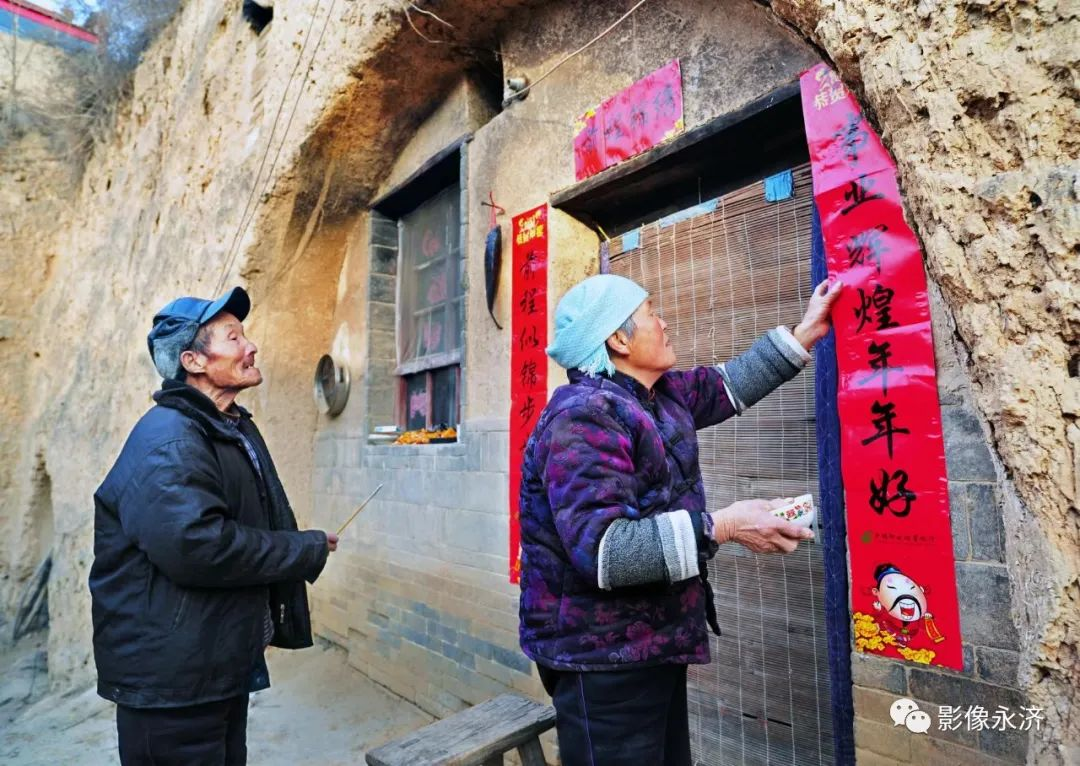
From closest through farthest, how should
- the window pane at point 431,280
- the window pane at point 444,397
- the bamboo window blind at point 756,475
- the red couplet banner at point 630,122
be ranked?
the bamboo window blind at point 756,475 < the red couplet banner at point 630,122 < the window pane at point 444,397 < the window pane at point 431,280

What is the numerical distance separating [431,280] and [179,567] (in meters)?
Result: 3.46

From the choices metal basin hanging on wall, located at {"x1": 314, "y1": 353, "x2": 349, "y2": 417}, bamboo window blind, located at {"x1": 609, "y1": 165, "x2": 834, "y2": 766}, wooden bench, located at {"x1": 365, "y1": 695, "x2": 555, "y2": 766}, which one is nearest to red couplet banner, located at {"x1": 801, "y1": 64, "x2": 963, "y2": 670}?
bamboo window blind, located at {"x1": 609, "y1": 165, "x2": 834, "y2": 766}

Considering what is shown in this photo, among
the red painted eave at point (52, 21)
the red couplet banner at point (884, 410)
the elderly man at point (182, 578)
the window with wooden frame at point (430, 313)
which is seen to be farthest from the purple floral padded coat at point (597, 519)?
the red painted eave at point (52, 21)

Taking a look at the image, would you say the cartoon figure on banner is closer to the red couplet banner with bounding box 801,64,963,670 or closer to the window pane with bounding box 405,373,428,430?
the red couplet banner with bounding box 801,64,963,670

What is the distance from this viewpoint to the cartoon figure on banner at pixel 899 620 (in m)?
1.90

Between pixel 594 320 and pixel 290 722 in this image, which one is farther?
pixel 290 722

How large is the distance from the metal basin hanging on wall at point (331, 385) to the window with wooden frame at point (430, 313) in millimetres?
472

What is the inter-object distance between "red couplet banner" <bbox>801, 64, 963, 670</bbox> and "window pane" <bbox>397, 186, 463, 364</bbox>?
2.85 m

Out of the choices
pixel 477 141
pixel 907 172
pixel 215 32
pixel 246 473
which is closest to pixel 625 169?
pixel 477 141

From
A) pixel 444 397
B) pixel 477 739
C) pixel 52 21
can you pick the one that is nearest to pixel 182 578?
pixel 477 739

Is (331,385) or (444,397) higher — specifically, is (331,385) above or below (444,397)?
above

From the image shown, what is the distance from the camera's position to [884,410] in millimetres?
2008

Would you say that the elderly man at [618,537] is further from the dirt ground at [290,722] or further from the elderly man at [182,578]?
the dirt ground at [290,722]

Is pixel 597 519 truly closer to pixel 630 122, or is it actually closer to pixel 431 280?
pixel 630 122
